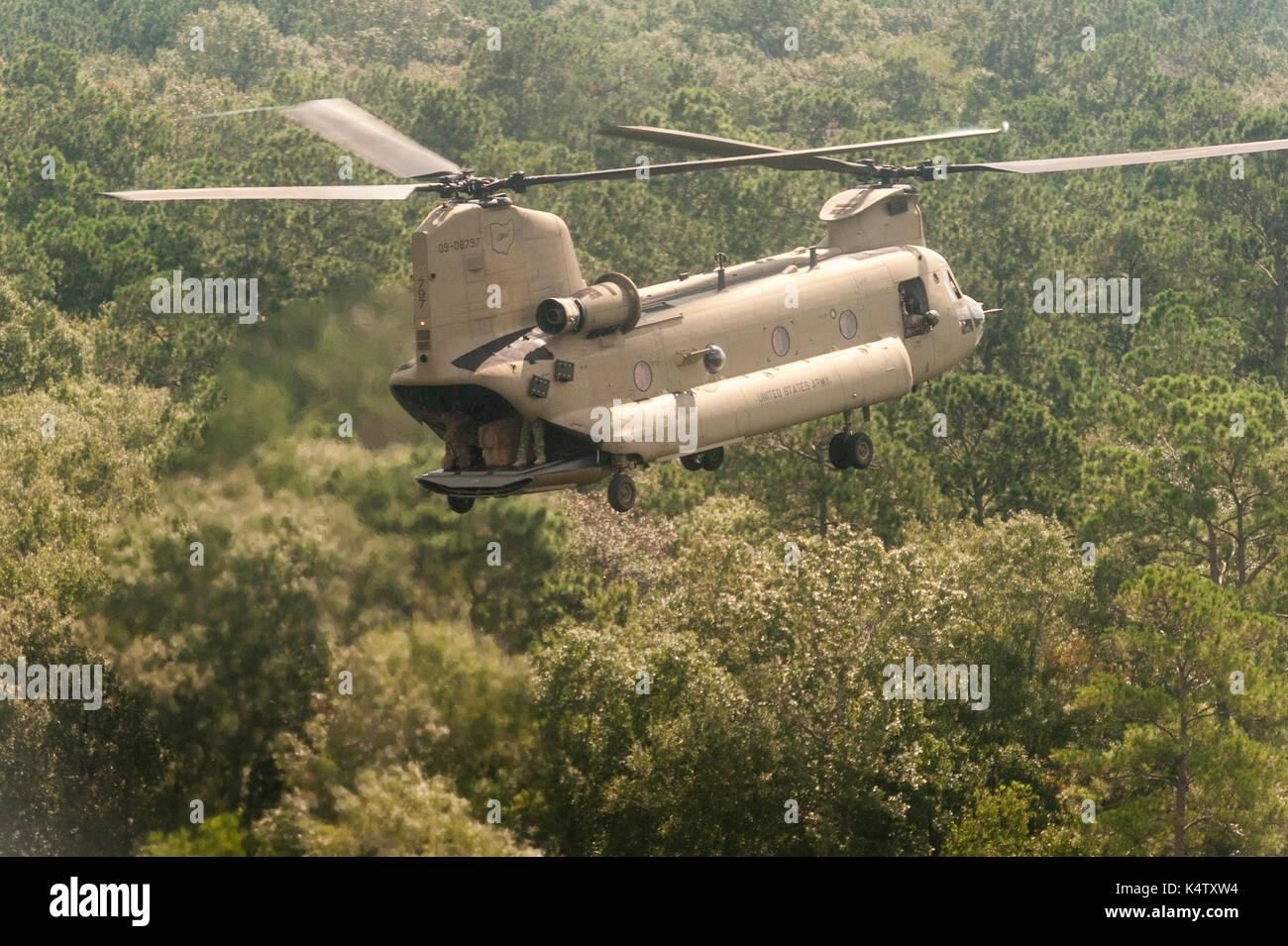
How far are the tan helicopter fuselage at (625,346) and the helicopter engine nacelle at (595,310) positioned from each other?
2 cm

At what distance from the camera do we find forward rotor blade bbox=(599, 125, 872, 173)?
28.6 metres

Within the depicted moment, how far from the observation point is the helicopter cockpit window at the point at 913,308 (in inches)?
1312

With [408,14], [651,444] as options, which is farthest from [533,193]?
[408,14]

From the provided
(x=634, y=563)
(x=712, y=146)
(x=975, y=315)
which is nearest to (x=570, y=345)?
(x=712, y=146)

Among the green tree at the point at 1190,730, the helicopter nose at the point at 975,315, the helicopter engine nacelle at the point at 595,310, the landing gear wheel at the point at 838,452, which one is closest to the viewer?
the helicopter engine nacelle at the point at 595,310

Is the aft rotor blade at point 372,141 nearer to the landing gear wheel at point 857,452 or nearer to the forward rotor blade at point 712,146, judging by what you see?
the forward rotor blade at point 712,146

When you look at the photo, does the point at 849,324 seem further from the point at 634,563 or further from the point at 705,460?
the point at 634,563

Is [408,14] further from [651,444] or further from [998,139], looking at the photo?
[651,444]

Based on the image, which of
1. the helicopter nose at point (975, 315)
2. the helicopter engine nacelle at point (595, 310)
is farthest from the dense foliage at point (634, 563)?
the helicopter engine nacelle at point (595, 310)

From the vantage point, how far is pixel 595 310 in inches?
1126

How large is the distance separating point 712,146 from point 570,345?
17.1ft

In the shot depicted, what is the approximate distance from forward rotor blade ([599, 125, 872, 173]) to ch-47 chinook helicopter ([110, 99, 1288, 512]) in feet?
0.29

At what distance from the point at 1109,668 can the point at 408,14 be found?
339ft

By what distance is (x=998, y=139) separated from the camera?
105m
